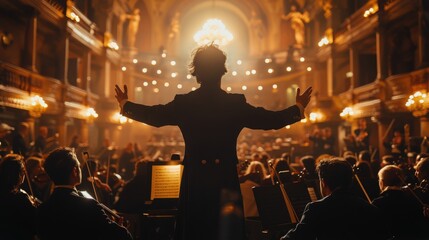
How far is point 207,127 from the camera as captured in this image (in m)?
3.16

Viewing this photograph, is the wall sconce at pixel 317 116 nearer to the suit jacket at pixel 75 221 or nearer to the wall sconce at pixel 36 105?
the wall sconce at pixel 36 105

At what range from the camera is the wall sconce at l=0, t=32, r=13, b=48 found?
1726 cm

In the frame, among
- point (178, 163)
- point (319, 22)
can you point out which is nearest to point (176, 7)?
point (319, 22)

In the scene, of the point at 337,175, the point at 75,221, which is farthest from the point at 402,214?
the point at 75,221

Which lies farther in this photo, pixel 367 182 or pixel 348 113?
pixel 348 113

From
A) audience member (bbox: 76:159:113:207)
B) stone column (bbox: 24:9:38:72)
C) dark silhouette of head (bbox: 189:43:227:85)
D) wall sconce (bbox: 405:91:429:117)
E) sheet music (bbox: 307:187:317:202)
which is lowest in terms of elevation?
audience member (bbox: 76:159:113:207)

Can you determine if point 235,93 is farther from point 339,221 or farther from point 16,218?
point 16,218

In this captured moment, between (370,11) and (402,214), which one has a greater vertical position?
(370,11)

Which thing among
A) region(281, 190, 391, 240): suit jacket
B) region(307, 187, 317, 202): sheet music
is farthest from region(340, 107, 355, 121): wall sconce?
region(281, 190, 391, 240): suit jacket

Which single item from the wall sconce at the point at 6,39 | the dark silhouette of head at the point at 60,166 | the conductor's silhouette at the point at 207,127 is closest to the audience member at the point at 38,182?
the dark silhouette of head at the point at 60,166

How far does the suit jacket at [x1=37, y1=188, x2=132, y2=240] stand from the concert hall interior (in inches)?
8.7

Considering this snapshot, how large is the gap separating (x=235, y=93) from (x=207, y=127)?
0.34 meters

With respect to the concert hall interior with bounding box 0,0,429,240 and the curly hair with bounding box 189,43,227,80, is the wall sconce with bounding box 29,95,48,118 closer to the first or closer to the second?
the concert hall interior with bounding box 0,0,429,240

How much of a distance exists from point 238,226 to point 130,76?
29.6 meters
